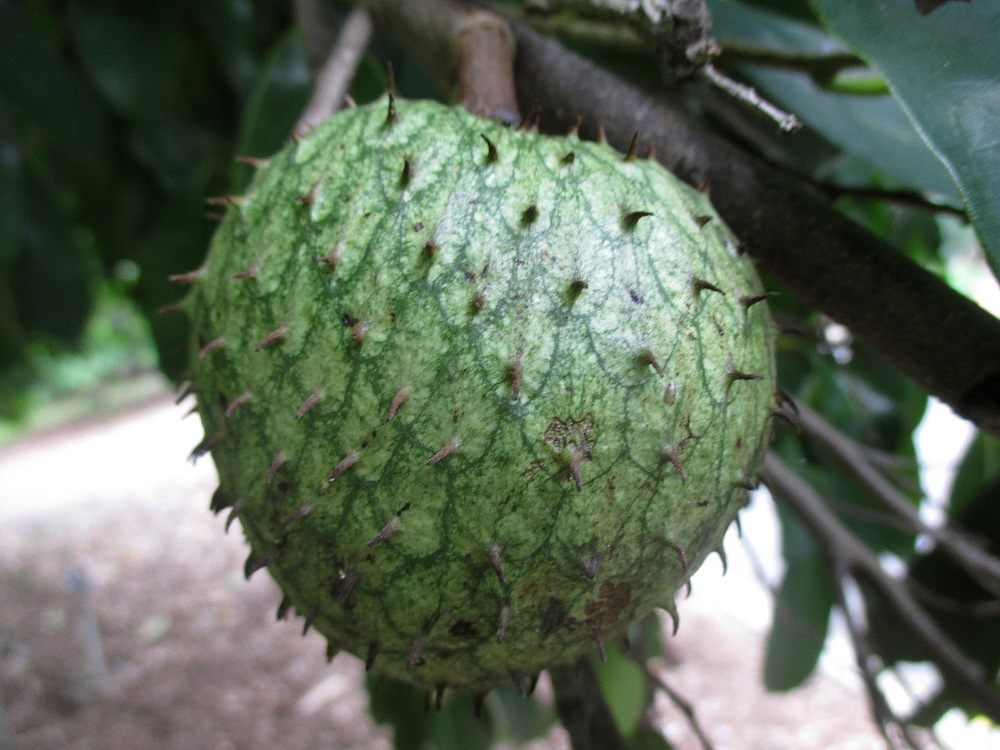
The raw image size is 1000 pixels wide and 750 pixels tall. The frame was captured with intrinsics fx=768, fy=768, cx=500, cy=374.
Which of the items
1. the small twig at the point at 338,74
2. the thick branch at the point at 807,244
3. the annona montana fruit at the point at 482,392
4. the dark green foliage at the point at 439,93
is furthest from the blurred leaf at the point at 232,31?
the annona montana fruit at the point at 482,392

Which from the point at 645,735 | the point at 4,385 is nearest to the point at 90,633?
the point at 4,385

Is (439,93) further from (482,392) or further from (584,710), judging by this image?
(584,710)

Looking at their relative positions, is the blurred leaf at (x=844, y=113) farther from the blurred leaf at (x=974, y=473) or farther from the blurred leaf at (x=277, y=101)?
the blurred leaf at (x=974, y=473)

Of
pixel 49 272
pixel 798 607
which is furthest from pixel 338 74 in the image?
pixel 49 272

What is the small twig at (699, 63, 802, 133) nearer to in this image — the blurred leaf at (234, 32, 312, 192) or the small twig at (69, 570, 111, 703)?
the blurred leaf at (234, 32, 312, 192)

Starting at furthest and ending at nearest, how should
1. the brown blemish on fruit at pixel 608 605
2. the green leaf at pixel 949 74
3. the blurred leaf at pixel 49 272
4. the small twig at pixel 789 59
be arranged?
the blurred leaf at pixel 49 272 → the small twig at pixel 789 59 → the brown blemish on fruit at pixel 608 605 → the green leaf at pixel 949 74
